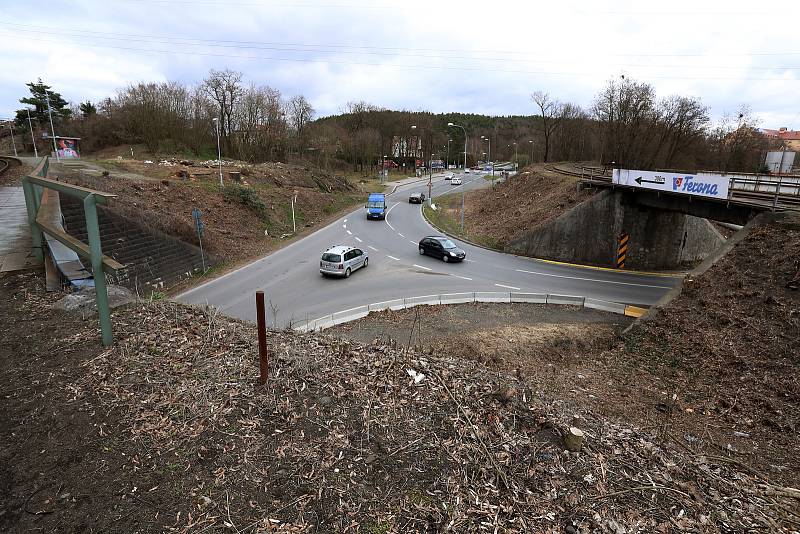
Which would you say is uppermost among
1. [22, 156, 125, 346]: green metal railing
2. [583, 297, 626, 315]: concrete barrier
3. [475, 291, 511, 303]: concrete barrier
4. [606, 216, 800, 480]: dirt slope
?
[22, 156, 125, 346]: green metal railing

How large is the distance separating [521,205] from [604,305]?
20.0 meters

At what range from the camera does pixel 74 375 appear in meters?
4.97

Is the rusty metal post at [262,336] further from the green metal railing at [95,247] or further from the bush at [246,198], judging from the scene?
the bush at [246,198]

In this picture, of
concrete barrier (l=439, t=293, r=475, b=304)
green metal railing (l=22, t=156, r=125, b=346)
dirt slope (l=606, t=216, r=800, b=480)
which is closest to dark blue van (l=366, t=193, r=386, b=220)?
concrete barrier (l=439, t=293, r=475, b=304)

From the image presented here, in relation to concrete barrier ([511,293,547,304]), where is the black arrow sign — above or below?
above

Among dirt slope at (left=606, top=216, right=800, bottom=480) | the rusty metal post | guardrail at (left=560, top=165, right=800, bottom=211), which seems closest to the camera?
the rusty metal post

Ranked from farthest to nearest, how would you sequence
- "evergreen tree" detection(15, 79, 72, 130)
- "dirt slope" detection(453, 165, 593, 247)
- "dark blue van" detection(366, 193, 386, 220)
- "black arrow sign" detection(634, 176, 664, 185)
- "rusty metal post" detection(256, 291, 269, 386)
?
"evergreen tree" detection(15, 79, 72, 130), "dark blue van" detection(366, 193, 386, 220), "dirt slope" detection(453, 165, 593, 247), "black arrow sign" detection(634, 176, 664, 185), "rusty metal post" detection(256, 291, 269, 386)

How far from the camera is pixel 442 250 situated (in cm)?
2531

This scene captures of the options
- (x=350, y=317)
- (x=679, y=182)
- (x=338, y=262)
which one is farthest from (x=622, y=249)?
(x=350, y=317)

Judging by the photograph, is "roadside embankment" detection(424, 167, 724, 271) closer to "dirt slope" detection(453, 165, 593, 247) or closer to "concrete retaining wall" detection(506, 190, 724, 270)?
"concrete retaining wall" detection(506, 190, 724, 270)

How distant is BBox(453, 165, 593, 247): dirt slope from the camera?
2998 cm

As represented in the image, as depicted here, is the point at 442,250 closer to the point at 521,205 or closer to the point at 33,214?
the point at 521,205

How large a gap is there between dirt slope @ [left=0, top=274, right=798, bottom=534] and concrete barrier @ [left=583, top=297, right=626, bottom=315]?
12.8 meters

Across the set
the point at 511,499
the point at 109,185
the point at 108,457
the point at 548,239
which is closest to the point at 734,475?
the point at 511,499
